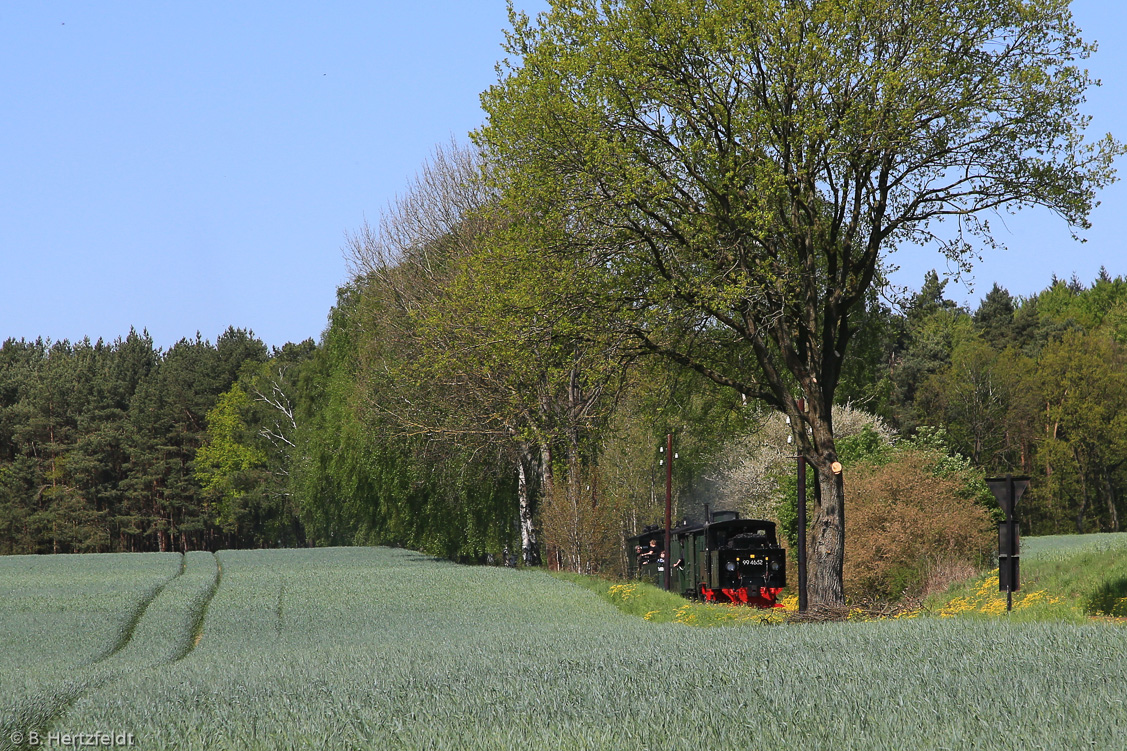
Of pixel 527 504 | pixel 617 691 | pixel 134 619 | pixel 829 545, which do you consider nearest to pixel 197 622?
pixel 134 619

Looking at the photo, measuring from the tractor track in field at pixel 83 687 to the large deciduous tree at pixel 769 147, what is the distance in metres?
10.6

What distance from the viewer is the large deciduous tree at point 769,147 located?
58.7 ft

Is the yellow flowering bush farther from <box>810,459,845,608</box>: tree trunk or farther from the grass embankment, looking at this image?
<box>810,459,845,608</box>: tree trunk

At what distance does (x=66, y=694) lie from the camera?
37.3 ft

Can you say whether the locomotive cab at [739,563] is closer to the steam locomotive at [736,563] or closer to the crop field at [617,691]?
the steam locomotive at [736,563]

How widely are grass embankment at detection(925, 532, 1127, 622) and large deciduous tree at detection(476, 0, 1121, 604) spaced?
3.57 meters

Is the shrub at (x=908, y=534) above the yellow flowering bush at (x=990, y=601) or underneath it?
above

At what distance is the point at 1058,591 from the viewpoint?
2086cm

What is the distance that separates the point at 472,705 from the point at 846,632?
5987 millimetres

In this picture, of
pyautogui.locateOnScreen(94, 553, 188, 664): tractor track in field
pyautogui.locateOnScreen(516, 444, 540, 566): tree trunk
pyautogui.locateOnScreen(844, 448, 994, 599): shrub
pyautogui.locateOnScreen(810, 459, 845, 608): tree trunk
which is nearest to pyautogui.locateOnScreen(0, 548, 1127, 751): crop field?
pyautogui.locateOnScreen(94, 553, 188, 664): tractor track in field

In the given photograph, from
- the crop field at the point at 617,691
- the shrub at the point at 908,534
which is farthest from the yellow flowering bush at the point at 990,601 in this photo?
the crop field at the point at 617,691

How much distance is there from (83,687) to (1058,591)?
60.3 ft

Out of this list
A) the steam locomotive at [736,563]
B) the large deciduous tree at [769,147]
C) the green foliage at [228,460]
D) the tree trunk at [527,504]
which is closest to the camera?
the large deciduous tree at [769,147]

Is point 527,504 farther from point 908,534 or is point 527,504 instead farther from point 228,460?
point 228,460
